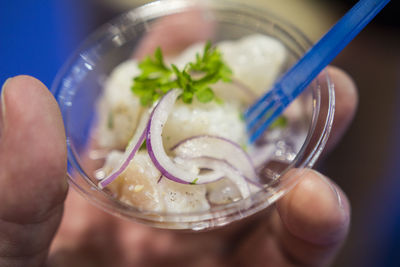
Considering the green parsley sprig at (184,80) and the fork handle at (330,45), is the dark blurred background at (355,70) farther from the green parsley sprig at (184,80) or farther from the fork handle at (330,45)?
the green parsley sprig at (184,80)

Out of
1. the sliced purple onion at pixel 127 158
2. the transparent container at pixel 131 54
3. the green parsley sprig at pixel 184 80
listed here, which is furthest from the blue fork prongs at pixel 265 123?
the sliced purple onion at pixel 127 158

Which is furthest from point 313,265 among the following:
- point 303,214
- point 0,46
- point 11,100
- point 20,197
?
point 0,46

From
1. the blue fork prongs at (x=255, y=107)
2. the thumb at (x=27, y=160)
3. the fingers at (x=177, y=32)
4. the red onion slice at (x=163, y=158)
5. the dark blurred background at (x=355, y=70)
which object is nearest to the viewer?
the thumb at (x=27, y=160)

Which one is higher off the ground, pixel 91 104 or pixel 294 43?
pixel 294 43

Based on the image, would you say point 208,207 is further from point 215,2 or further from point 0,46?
point 0,46

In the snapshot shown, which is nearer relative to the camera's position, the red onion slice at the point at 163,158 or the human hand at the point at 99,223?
the human hand at the point at 99,223

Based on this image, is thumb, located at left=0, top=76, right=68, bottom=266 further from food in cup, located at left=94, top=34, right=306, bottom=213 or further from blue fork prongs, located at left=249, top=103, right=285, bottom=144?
blue fork prongs, located at left=249, top=103, right=285, bottom=144

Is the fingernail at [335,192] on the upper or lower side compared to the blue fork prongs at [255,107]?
lower
